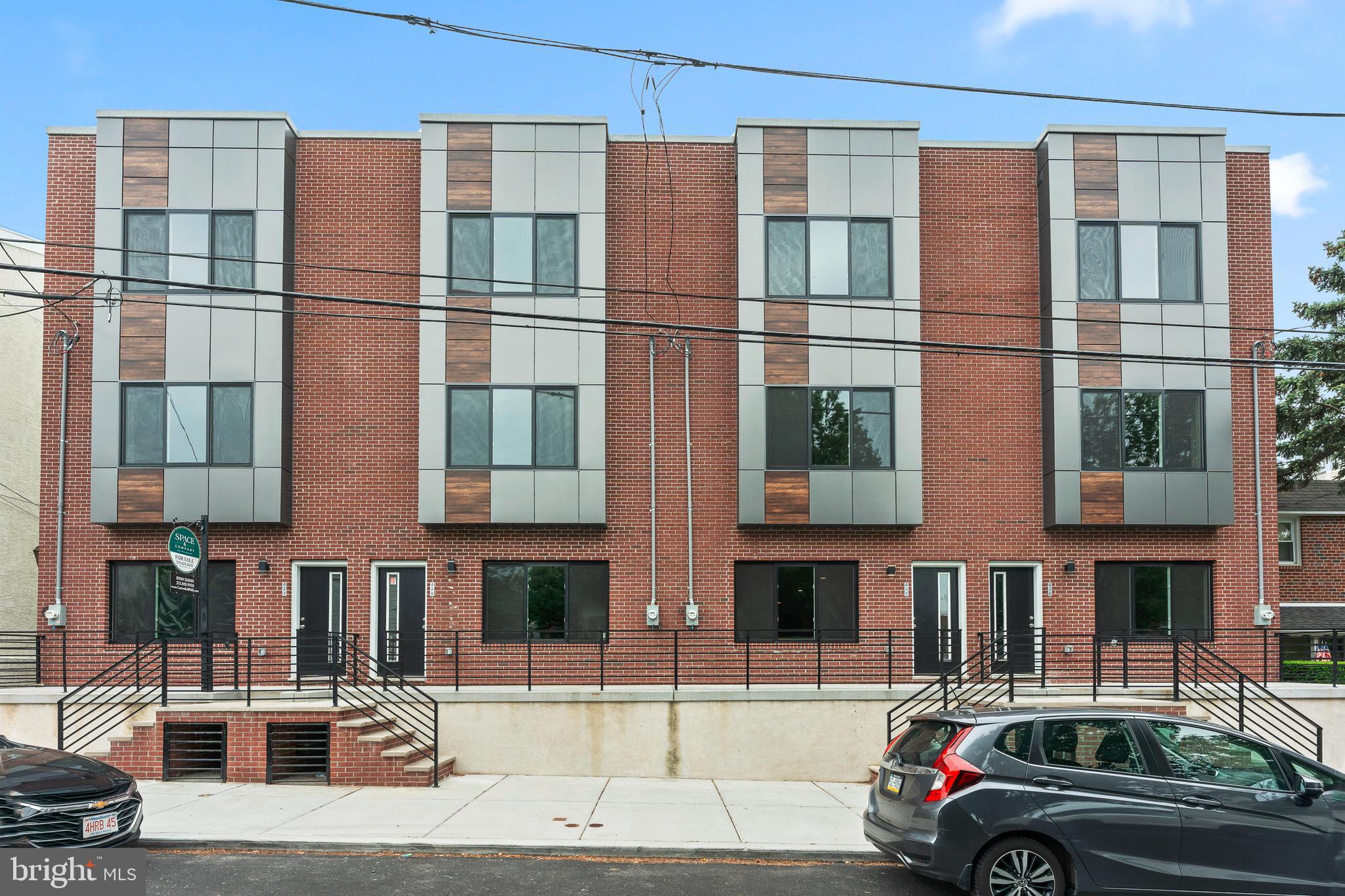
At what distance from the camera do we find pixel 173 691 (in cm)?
1577

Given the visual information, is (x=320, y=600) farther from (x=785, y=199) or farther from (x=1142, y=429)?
(x=1142, y=429)

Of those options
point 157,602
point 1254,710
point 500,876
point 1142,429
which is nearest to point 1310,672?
point 1254,710

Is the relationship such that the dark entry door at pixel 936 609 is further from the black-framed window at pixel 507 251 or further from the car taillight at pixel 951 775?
the car taillight at pixel 951 775

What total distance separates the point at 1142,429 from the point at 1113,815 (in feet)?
40.6

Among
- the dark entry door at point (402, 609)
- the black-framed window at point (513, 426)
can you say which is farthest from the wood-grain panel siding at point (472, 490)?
the dark entry door at point (402, 609)

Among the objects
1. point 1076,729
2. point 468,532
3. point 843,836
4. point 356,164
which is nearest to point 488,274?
point 356,164

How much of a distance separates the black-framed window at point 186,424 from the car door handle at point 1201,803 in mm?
15317

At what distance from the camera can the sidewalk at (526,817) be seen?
35.4ft

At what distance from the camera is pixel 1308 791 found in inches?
336

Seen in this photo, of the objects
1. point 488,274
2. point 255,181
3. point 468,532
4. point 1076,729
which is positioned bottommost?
point 1076,729

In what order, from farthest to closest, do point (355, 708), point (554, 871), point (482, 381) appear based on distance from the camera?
point (482, 381) < point (355, 708) < point (554, 871)

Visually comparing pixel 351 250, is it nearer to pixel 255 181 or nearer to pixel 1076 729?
pixel 255 181

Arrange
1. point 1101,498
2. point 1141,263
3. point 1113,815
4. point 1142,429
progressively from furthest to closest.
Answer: point 1141,263, point 1142,429, point 1101,498, point 1113,815

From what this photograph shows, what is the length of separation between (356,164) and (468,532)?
6904 millimetres
